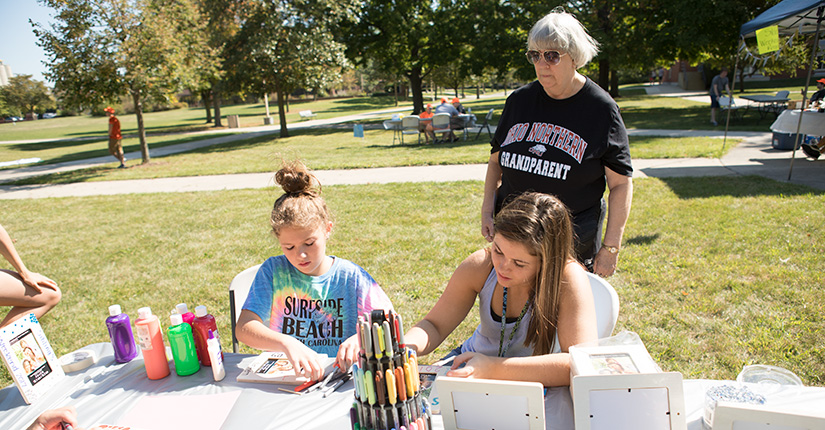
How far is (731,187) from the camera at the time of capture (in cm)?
689

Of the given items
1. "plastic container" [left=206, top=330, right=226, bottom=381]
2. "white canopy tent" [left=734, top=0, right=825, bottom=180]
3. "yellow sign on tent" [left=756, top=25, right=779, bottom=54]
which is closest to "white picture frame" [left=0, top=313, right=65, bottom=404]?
"plastic container" [left=206, top=330, right=226, bottom=381]

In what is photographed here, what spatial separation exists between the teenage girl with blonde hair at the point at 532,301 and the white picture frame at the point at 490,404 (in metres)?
0.18

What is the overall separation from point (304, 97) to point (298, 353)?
6854 centimetres

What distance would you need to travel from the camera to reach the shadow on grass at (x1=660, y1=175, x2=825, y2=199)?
6477 millimetres

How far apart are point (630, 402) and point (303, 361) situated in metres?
1.10

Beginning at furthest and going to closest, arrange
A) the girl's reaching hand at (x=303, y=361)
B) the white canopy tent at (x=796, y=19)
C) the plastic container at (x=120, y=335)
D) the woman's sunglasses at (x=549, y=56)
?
the white canopy tent at (x=796, y=19) < the woman's sunglasses at (x=549, y=56) < the plastic container at (x=120, y=335) < the girl's reaching hand at (x=303, y=361)

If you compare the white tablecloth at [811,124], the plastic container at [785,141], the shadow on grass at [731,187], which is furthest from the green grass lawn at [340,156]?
the shadow on grass at [731,187]

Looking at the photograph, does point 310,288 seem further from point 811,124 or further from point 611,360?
point 811,124

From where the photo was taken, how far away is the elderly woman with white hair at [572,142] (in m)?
2.35

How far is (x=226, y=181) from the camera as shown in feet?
33.8

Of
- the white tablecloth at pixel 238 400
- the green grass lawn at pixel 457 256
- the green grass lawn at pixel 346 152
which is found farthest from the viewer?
the green grass lawn at pixel 346 152

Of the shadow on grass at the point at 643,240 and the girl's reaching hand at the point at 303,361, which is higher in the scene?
the girl's reaching hand at the point at 303,361

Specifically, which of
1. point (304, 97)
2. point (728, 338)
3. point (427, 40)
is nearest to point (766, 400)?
point (728, 338)

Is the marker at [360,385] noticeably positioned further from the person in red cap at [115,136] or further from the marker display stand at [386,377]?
the person in red cap at [115,136]
